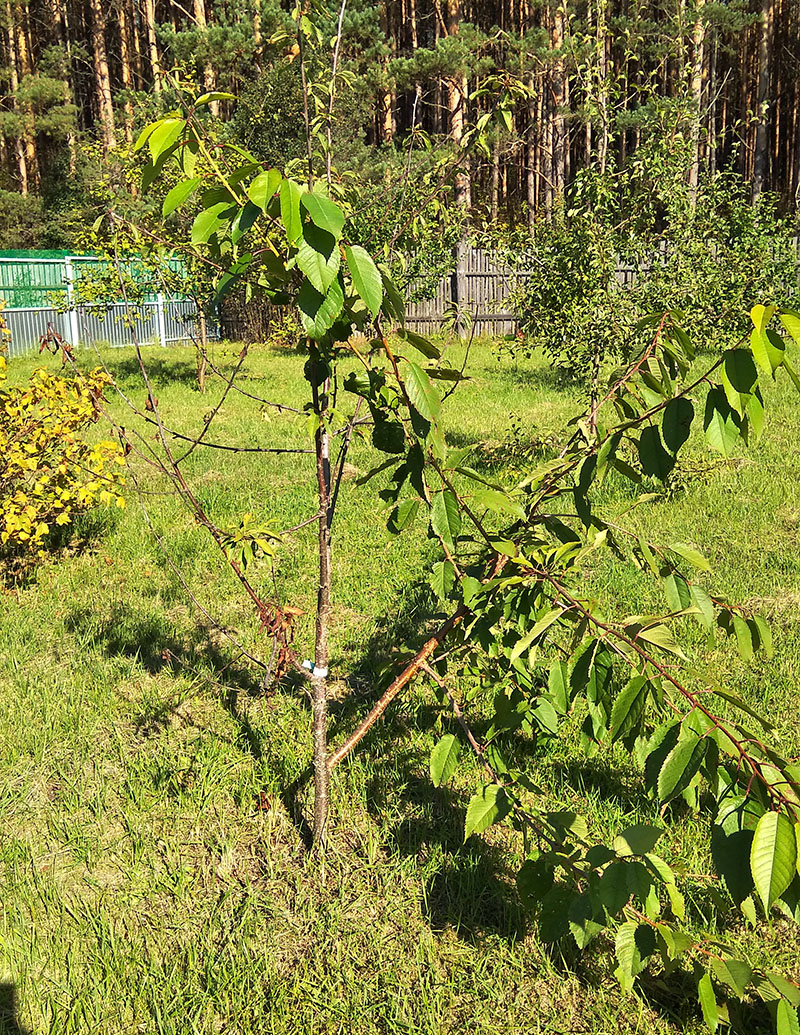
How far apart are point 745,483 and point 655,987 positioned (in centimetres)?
475

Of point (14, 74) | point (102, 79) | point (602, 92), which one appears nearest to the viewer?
point (602, 92)

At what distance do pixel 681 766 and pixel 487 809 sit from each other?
0.66 meters

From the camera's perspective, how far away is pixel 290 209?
4.77 feet

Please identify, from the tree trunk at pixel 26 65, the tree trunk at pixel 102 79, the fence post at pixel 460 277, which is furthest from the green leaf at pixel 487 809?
the tree trunk at pixel 26 65

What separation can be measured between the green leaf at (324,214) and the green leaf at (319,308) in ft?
0.45

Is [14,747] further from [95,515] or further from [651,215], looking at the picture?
[651,215]

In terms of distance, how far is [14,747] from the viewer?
313 cm

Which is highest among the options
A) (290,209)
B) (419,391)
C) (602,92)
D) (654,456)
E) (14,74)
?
(14,74)

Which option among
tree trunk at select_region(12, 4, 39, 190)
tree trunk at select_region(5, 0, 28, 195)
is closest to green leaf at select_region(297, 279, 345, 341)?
tree trunk at select_region(5, 0, 28, 195)

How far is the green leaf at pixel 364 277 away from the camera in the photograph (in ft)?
4.98

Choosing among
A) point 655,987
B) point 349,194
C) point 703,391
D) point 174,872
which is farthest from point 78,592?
point 703,391

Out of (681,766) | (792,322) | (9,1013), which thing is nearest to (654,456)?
(792,322)

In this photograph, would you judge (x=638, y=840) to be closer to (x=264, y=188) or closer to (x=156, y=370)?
(x=264, y=188)

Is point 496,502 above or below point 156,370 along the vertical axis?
above
